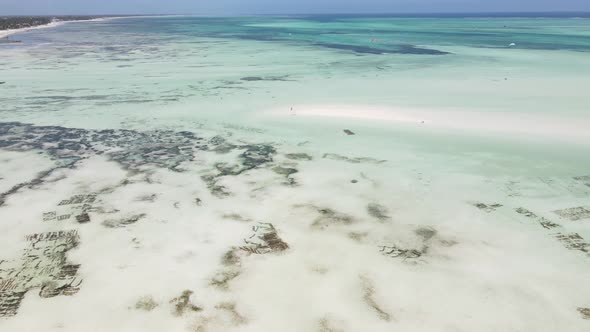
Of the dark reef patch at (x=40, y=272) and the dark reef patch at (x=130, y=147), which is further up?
the dark reef patch at (x=130, y=147)

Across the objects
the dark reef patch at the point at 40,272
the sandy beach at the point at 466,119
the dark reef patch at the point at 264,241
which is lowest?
the dark reef patch at the point at 264,241

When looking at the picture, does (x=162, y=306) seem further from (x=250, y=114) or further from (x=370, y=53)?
(x=370, y=53)

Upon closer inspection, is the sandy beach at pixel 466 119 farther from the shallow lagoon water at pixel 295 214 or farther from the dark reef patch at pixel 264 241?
the dark reef patch at pixel 264 241

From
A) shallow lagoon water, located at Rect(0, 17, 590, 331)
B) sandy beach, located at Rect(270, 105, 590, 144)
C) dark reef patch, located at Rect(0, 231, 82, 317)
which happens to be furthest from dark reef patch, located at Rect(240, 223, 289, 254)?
sandy beach, located at Rect(270, 105, 590, 144)

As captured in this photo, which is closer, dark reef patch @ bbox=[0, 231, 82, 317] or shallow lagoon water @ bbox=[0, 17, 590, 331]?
shallow lagoon water @ bbox=[0, 17, 590, 331]

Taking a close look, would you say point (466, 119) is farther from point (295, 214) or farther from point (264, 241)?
point (264, 241)

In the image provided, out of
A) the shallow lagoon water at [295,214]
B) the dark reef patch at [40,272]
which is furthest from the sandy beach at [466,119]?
the dark reef patch at [40,272]

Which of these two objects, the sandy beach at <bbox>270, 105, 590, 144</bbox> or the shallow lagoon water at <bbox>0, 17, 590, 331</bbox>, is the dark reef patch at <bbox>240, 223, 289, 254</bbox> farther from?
the sandy beach at <bbox>270, 105, 590, 144</bbox>

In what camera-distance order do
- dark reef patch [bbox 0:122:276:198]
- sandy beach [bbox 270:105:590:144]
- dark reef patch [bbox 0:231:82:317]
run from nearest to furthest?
dark reef patch [bbox 0:231:82:317], dark reef patch [bbox 0:122:276:198], sandy beach [bbox 270:105:590:144]

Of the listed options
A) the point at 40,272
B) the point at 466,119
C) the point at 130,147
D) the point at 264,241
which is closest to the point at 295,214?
the point at 264,241
